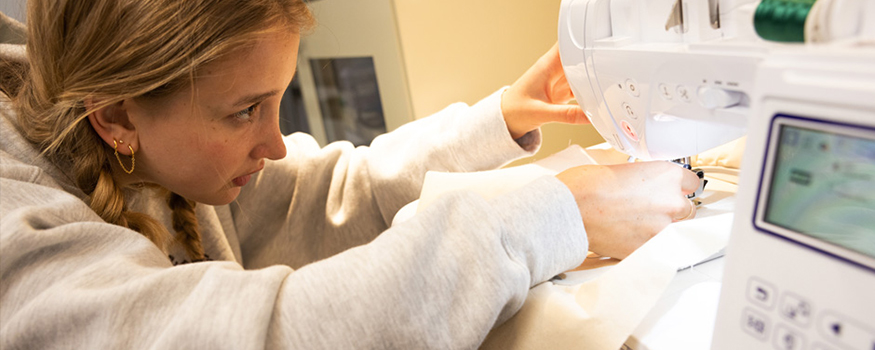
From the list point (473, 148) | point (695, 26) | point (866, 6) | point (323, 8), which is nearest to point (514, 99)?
point (473, 148)

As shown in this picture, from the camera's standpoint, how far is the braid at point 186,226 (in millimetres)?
843

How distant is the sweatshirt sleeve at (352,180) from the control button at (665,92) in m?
0.39

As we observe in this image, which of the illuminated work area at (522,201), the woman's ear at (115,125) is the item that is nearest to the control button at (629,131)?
the illuminated work area at (522,201)

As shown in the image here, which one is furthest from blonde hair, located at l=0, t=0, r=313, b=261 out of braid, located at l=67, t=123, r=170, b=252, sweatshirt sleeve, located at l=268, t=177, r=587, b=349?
sweatshirt sleeve, located at l=268, t=177, r=587, b=349

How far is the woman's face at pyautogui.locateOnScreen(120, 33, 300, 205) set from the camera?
62 centimetres

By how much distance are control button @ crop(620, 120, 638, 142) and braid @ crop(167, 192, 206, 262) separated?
25.3 inches

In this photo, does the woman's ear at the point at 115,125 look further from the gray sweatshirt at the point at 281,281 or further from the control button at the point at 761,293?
the control button at the point at 761,293

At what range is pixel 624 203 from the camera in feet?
1.97

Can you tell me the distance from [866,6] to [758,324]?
0.63ft

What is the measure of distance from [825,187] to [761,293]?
0.23ft

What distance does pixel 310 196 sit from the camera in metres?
1.04

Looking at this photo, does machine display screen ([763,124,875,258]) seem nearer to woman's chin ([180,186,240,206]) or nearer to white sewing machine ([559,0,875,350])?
white sewing machine ([559,0,875,350])

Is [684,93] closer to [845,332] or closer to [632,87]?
[632,87]

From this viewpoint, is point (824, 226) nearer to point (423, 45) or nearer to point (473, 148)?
point (473, 148)
